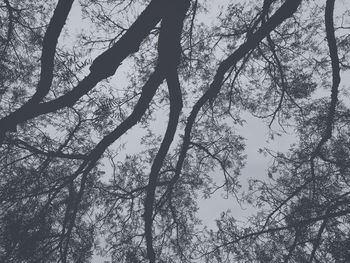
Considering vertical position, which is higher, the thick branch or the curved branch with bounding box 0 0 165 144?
the thick branch

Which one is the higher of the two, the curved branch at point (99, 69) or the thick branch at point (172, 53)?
the thick branch at point (172, 53)

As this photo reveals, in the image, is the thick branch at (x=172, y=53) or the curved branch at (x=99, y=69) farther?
the thick branch at (x=172, y=53)

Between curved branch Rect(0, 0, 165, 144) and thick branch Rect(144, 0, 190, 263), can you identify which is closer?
curved branch Rect(0, 0, 165, 144)

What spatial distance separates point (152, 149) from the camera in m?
A: 6.09

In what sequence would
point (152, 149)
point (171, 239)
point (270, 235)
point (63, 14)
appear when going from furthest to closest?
1. point (152, 149)
2. point (171, 239)
3. point (270, 235)
4. point (63, 14)

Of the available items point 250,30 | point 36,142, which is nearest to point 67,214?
point 36,142

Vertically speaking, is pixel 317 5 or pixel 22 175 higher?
pixel 317 5

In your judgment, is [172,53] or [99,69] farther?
[172,53]

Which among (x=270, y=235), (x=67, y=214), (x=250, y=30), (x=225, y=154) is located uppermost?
(x=250, y=30)

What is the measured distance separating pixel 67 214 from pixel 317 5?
210 inches

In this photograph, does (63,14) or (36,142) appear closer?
(63,14)

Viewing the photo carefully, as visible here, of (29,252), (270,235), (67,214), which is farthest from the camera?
(270,235)

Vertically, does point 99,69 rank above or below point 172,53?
below

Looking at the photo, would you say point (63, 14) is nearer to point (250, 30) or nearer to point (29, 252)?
point (250, 30)
